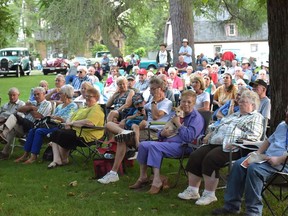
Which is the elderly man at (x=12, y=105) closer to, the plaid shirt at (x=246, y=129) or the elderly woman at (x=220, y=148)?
the elderly woman at (x=220, y=148)

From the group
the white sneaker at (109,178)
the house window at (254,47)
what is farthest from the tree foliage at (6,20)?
the house window at (254,47)

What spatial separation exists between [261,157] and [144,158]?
65.8 inches

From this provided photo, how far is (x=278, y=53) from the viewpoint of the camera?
229 inches

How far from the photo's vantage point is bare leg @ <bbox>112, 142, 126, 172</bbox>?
6.56 metres

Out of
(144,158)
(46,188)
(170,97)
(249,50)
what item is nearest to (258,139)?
(144,158)

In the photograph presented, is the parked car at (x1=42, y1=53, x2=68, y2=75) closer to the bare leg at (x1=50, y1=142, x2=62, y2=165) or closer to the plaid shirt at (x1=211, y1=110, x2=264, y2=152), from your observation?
the bare leg at (x1=50, y1=142, x2=62, y2=165)

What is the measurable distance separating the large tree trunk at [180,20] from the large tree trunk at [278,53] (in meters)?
11.0

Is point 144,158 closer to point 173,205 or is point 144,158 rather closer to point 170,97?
point 173,205

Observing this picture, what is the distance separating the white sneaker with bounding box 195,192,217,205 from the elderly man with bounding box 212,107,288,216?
0.37 m

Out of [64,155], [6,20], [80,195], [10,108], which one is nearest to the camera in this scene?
[80,195]

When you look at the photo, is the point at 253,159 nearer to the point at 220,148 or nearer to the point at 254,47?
the point at 220,148

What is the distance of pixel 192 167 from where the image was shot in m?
5.49

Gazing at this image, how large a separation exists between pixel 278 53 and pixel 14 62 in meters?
30.1

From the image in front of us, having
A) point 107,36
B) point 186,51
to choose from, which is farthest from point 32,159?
point 107,36
